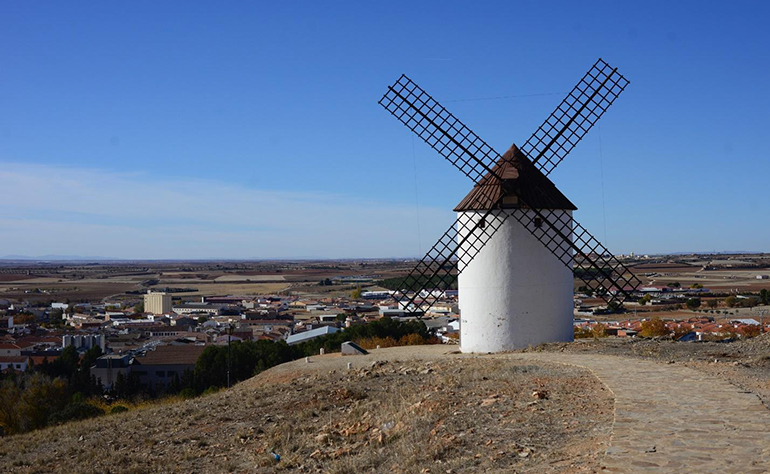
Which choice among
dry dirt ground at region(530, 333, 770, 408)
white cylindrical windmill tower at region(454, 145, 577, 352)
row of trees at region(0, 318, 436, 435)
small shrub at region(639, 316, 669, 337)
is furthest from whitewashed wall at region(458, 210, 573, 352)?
small shrub at region(639, 316, 669, 337)

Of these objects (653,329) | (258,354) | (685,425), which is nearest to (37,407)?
(258,354)

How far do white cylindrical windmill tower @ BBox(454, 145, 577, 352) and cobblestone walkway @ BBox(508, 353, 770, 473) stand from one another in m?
5.68

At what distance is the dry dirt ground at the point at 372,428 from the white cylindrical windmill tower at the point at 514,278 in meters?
2.24

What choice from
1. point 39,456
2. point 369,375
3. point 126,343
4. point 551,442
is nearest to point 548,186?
point 369,375

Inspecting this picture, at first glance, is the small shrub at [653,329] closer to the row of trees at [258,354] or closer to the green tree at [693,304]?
the row of trees at [258,354]

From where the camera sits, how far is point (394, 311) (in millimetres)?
70750

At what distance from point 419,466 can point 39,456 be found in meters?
6.39

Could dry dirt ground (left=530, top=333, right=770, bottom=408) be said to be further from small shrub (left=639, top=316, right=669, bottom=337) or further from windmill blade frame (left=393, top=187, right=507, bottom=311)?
small shrub (left=639, top=316, right=669, bottom=337)

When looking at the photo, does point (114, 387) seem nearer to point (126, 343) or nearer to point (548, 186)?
point (126, 343)

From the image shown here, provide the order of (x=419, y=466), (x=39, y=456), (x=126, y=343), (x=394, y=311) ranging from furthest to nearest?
(x=394, y=311) < (x=126, y=343) < (x=39, y=456) < (x=419, y=466)

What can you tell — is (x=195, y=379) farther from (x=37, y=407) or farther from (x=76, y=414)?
(x=76, y=414)

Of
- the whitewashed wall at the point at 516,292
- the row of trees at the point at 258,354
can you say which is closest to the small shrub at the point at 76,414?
the row of trees at the point at 258,354

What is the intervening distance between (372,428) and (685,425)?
12.2 feet

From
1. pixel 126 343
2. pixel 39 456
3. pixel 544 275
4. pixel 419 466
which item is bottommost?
pixel 126 343
